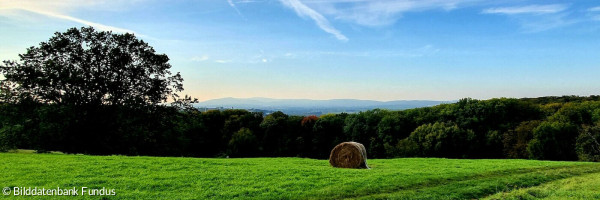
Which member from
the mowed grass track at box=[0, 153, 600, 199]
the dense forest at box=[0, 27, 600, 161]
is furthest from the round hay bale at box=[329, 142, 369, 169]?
the dense forest at box=[0, 27, 600, 161]

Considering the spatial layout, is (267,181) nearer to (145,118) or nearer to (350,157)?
(350,157)

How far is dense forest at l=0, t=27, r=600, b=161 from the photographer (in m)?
29.8

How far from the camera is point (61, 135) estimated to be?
95.7 feet

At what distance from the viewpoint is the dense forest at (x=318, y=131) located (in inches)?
1184

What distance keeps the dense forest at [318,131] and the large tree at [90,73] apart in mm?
1115

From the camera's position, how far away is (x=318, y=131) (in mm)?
66812

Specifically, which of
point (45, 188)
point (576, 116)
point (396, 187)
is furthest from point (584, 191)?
point (576, 116)

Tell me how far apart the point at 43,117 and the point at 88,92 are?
4023mm

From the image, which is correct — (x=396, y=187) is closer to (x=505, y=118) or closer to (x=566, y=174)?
(x=566, y=174)

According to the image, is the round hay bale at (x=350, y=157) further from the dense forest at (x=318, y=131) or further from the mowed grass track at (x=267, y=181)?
the dense forest at (x=318, y=131)

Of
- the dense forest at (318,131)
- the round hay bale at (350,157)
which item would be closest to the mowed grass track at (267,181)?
the round hay bale at (350,157)

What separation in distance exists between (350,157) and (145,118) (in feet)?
60.3

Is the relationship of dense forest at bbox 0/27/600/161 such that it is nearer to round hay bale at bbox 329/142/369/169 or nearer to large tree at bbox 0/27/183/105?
large tree at bbox 0/27/183/105

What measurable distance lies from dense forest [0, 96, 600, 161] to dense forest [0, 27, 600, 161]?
109 millimetres
